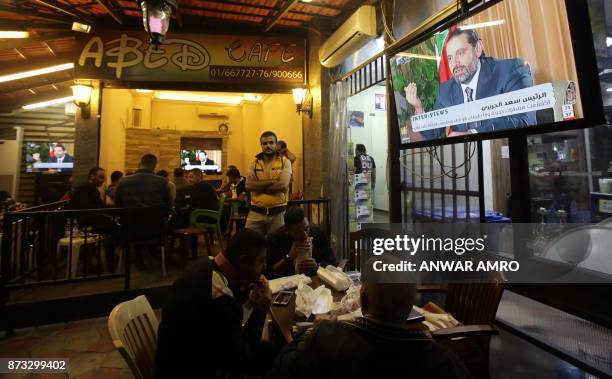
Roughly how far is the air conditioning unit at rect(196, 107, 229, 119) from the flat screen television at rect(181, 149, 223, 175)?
109 cm

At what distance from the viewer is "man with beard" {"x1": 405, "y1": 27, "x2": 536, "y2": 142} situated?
1.73m

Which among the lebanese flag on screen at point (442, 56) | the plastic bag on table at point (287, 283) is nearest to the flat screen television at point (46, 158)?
the plastic bag on table at point (287, 283)

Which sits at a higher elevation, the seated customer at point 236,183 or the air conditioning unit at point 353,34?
the air conditioning unit at point 353,34

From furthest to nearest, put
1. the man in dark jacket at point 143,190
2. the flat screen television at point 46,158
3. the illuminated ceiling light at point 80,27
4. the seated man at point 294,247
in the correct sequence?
the flat screen television at point 46,158 → the illuminated ceiling light at point 80,27 → the man in dark jacket at point 143,190 → the seated man at point 294,247

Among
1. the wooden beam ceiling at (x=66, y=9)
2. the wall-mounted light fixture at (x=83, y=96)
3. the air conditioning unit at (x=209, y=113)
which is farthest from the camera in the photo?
the air conditioning unit at (x=209, y=113)

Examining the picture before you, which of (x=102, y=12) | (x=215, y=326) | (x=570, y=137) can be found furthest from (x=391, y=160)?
(x=102, y=12)

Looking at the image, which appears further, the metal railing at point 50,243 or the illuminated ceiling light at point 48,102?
the illuminated ceiling light at point 48,102

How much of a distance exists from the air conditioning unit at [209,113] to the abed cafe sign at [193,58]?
13.4 feet

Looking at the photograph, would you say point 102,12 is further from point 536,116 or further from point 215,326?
point 536,116

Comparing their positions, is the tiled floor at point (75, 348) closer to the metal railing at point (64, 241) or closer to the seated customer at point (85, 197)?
the metal railing at point (64, 241)

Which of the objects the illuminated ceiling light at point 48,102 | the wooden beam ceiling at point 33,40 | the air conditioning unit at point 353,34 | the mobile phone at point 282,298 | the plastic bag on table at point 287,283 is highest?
the illuminated ceiling light at point 48,102

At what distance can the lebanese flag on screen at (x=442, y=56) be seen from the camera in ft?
7.19

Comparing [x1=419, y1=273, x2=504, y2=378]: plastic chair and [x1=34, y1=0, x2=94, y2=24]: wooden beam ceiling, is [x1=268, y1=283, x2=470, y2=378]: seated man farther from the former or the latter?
[x1=34, y1=0, x2=94, y2=24]: wooden beam ceiling

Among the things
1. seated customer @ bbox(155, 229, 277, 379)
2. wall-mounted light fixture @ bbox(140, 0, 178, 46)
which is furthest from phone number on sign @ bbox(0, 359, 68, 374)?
wall-mounted light fixture @ bbox(140, 0, 178, 46)
